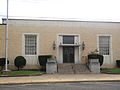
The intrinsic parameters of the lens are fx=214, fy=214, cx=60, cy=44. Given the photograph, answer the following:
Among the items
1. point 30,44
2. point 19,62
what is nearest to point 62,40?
point 30,44

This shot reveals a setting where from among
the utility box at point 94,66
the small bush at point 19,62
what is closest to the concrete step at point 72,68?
the utility box at point 94,66

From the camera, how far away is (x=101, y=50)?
29.7m

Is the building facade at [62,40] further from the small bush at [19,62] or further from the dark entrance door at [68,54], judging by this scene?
the small bush at [19,62]

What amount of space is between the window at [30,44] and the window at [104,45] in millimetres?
9045

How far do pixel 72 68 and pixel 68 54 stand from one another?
345 centimetres

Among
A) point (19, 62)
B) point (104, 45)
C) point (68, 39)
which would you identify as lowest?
point (19, 62)

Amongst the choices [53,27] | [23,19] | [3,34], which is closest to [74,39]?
[53,27]

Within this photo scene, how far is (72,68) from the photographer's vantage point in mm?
26297

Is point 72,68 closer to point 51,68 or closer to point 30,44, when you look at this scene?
point 51,68

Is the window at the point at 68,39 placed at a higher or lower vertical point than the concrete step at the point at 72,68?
higher

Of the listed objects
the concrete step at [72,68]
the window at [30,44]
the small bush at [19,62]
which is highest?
the window at [30,44]

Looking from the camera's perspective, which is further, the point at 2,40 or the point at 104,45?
the point at 104,45

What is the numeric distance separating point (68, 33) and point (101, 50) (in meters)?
5.20

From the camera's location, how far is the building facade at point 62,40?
92.4ft
